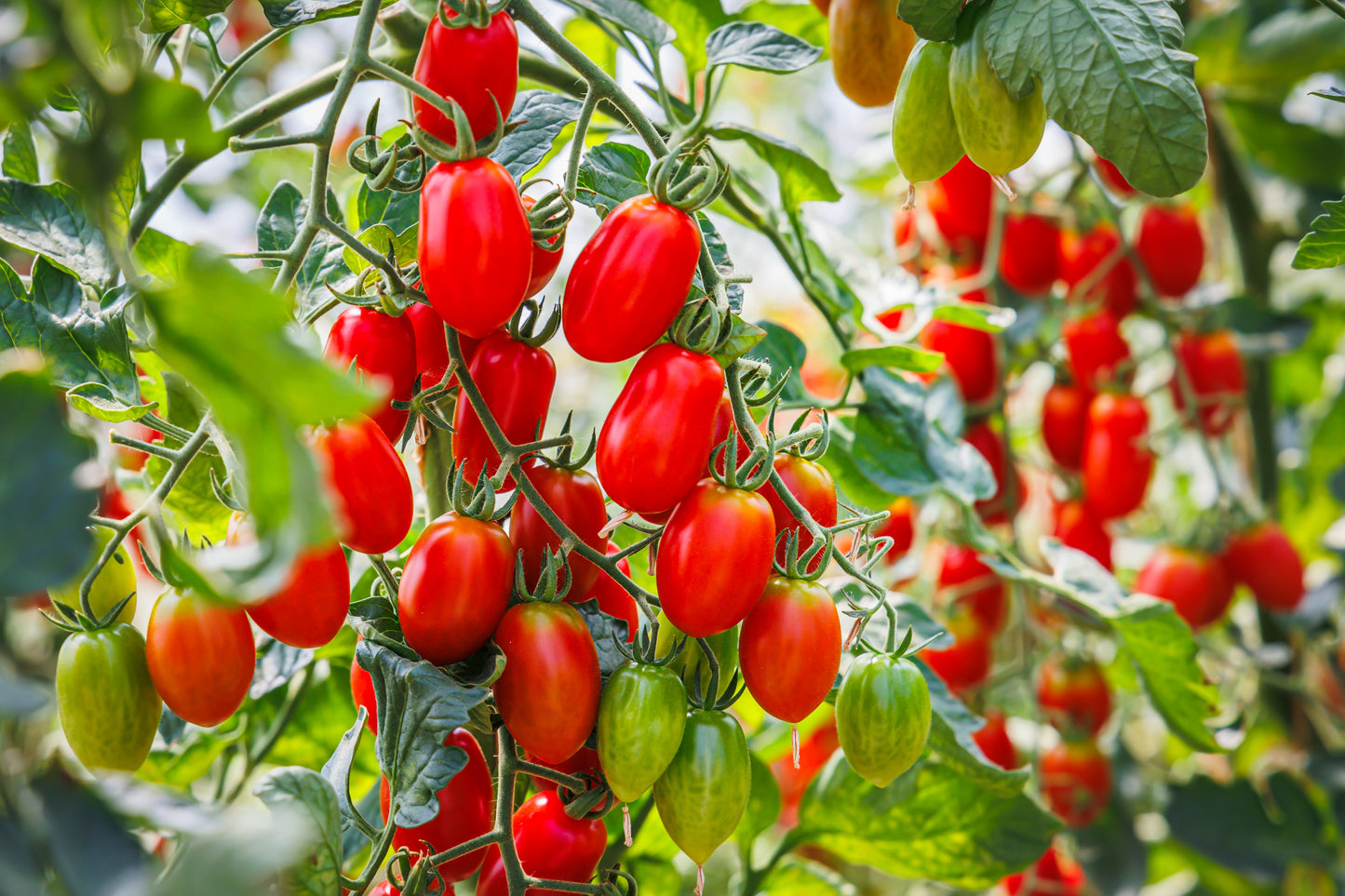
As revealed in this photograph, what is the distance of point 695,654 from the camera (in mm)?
473

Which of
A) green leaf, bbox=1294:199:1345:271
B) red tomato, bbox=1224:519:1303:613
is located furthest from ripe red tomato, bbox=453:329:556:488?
red tomato, bbox=1224:519:1303:613

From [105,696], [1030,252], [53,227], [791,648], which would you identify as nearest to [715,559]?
[791,648]

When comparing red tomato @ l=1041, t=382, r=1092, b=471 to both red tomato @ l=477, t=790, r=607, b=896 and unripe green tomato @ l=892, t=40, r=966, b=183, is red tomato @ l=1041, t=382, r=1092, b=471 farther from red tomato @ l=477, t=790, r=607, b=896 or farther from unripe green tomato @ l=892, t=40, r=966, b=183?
red tomato @ l=477, t=790, r=607, b=896

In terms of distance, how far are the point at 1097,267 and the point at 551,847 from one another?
33.3 inches

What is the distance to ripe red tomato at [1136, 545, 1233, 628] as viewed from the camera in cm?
102

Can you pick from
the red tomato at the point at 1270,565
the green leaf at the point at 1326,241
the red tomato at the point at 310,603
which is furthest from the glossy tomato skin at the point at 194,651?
the red tomato at the point at 1270,565

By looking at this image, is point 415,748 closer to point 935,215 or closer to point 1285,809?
point 935,215

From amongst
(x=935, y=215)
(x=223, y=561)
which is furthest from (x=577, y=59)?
(x=935, y=215)

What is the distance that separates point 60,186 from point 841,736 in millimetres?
482

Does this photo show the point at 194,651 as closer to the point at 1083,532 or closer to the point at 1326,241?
the point at 1326,241

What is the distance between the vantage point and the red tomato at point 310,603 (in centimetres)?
41

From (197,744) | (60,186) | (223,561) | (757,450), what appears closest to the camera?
(223,561)

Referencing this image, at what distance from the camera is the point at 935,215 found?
1.06 m

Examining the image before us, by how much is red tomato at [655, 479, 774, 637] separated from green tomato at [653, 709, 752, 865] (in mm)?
51
